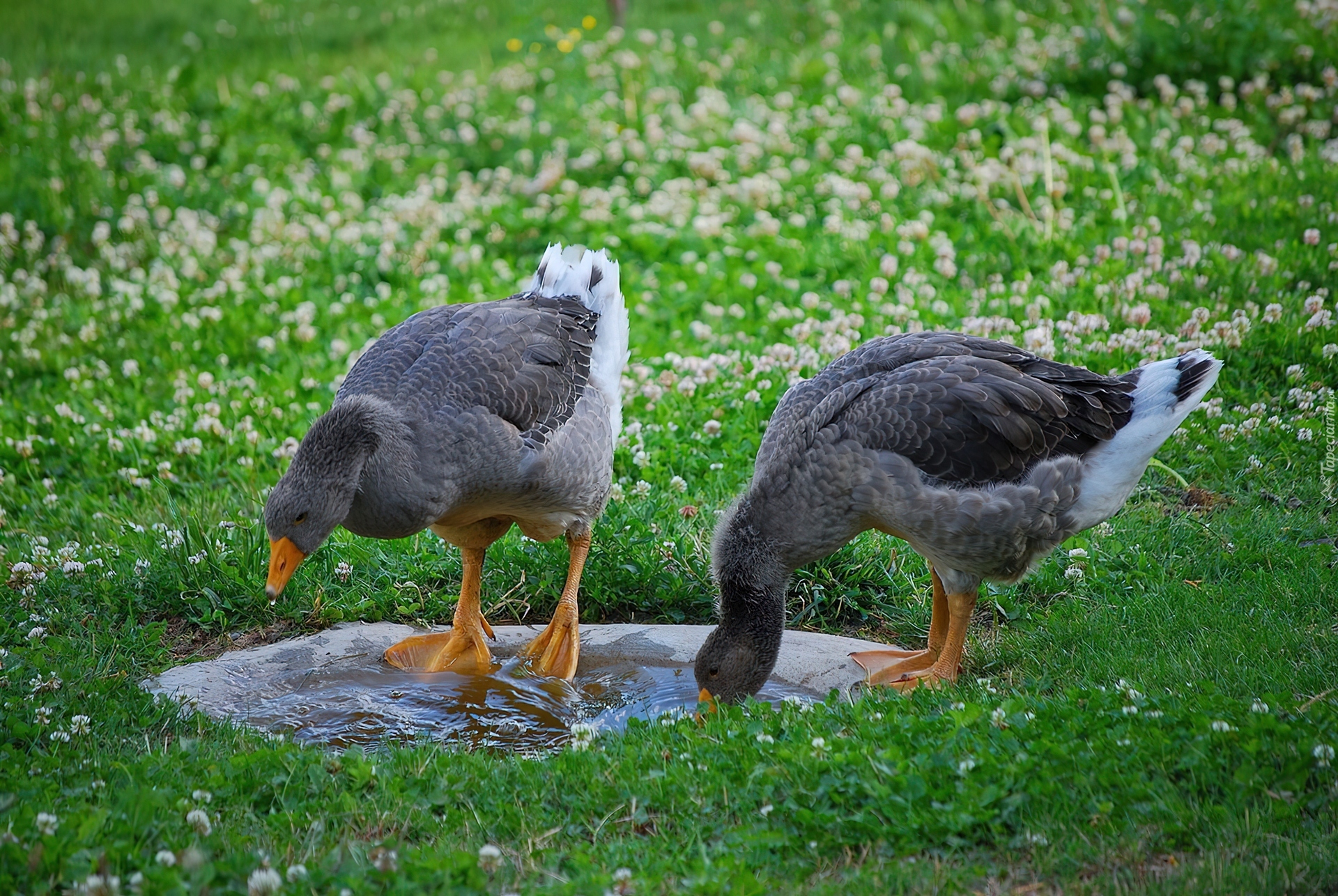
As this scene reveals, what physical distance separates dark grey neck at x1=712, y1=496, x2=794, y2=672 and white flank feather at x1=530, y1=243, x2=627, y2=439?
135 centimetres

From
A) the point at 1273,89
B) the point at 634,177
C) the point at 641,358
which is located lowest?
the point at 641,358

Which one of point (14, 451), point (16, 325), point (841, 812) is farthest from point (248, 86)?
point (841, 812)

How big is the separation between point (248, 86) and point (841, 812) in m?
12.2

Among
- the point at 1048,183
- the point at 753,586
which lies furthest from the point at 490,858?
the point at 1048,183

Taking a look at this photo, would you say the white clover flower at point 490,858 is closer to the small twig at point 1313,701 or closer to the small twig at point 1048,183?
the small twig at point 1313,701

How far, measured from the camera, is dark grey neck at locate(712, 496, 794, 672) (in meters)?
4.85

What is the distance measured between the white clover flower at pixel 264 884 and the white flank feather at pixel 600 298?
3189mm

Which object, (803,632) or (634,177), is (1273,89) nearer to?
(634,177)

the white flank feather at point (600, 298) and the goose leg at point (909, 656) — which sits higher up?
the white flank feather at point (600, 298)

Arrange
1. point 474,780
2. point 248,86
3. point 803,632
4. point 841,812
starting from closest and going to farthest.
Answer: point 841,812
point 474,780
point 803,632
point 248,86

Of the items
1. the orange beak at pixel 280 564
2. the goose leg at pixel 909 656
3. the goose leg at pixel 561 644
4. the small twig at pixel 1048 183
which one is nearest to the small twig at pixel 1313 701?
the goose leg at pixel 909 656

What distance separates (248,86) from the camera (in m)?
13.2

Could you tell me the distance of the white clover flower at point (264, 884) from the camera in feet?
10.5

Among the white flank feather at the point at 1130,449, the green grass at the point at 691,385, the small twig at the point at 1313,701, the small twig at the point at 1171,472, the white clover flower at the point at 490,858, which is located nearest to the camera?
the white clover flower at the point at 490,858
